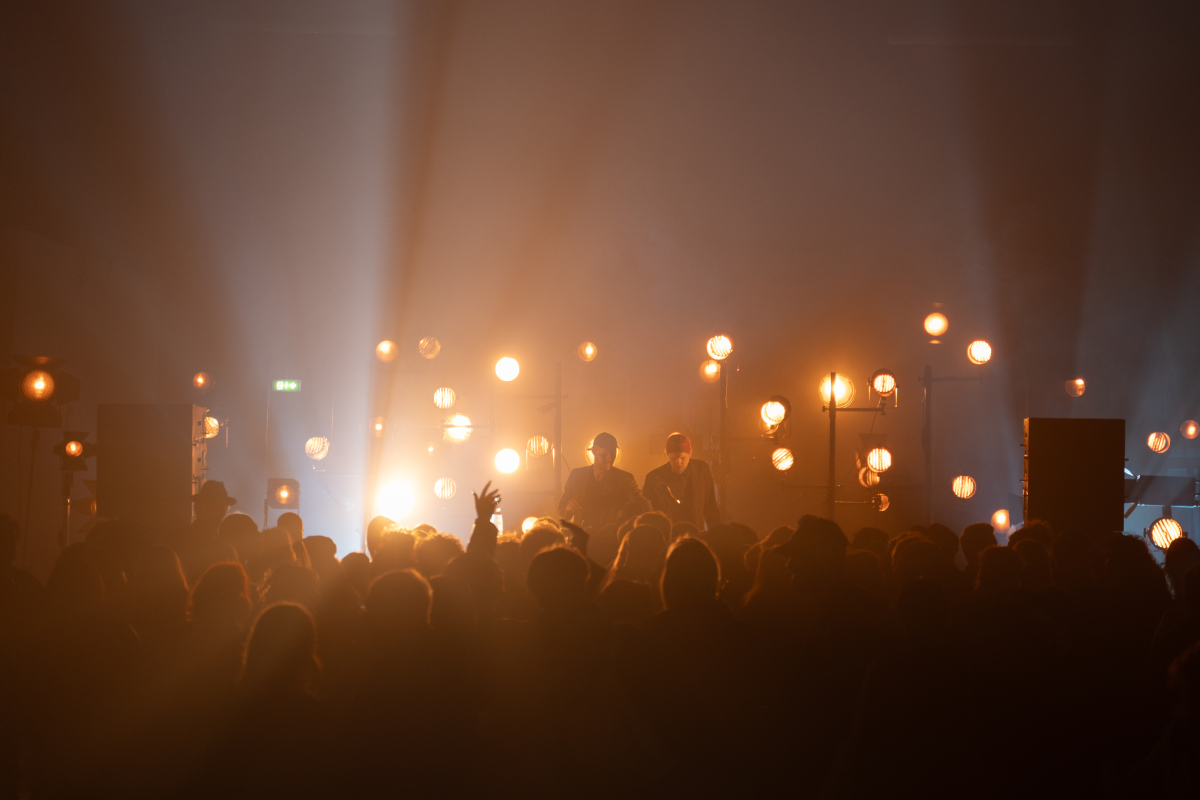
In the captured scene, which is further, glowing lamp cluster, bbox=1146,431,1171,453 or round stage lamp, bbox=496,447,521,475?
glowing lamp cluster, bbox=1146,431,1171,453

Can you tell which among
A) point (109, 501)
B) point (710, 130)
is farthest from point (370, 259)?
point (109, 501)

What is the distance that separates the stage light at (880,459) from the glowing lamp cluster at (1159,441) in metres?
4.82

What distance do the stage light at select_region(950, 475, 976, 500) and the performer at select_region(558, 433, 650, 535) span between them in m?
6.06

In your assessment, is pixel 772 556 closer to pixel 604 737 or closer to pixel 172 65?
pixel 604 737

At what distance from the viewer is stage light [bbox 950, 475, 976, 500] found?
11070 mm

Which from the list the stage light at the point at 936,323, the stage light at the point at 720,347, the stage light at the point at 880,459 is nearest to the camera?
the stage light at the point at 720,347

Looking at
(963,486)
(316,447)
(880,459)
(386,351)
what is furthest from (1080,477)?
(316,447)

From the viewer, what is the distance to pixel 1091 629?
11.5 feet

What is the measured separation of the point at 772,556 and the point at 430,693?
1.86 meters

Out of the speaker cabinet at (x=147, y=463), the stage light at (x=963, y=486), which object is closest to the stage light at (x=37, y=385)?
the speaker cabinet at (x=147, y=463)

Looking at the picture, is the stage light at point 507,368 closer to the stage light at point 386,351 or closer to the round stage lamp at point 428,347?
the round stage lamp at point 428,347

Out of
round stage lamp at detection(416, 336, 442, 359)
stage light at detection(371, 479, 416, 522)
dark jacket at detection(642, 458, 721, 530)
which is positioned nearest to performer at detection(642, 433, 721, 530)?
dark jacket at detection(642, 458, 721, 530)

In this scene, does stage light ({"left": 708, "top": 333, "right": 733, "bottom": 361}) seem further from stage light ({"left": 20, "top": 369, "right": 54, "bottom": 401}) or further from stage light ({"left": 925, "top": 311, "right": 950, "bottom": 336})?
stage light ({"left": 20, "top": 369, "right": 54, "bottom": 401})

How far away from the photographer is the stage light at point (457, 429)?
1050 cm
